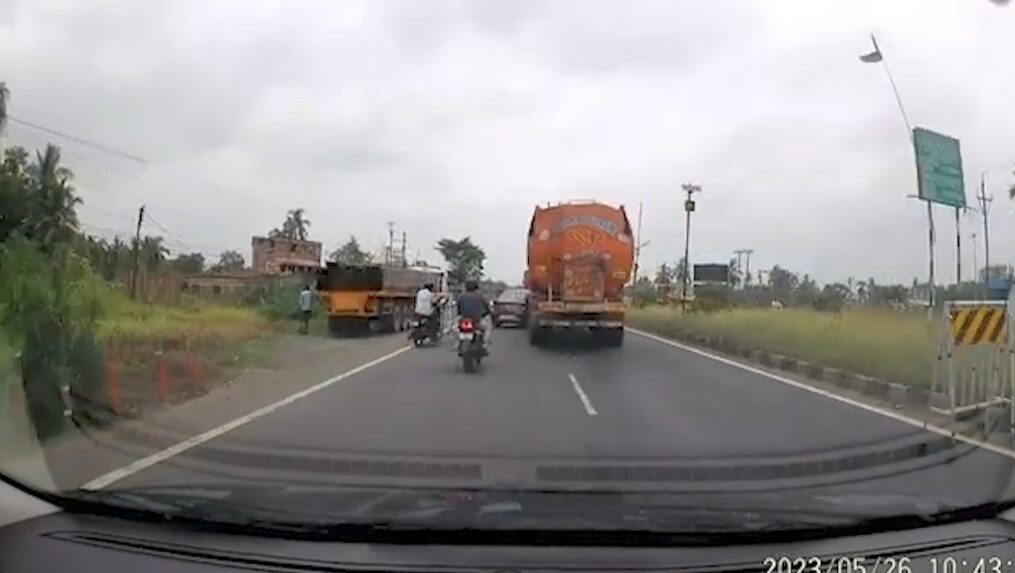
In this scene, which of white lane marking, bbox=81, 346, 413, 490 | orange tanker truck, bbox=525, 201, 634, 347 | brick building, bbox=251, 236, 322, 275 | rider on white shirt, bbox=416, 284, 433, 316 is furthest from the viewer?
rider on white shirt, bbox=416, 284, 433, 316

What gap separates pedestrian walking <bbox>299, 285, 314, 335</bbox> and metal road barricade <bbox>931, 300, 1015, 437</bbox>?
1969 cm

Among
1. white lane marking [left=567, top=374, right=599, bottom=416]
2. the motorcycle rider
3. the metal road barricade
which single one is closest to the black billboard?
the motorcycle rider

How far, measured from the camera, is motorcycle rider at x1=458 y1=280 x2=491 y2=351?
17109mm

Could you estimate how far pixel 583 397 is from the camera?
12.8 m

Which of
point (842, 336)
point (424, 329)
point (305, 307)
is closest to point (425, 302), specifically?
point (424, 329)

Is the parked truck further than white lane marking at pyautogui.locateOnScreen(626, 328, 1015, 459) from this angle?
Yes

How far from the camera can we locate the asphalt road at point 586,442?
6.16 meters

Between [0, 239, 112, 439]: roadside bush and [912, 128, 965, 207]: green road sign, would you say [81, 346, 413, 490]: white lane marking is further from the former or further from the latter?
[912, 128, 965, 207]: green road sign

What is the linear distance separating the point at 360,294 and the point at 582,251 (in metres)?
9.01

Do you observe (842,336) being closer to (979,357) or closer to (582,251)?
(582,251)

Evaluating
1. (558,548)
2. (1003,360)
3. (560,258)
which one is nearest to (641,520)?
(558,548)

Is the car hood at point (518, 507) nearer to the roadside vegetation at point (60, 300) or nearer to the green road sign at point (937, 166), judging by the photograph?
the roadside vegetation at point (60, 300)

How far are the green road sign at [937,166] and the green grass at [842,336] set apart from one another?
4025 mm

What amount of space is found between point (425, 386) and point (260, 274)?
587 inches
